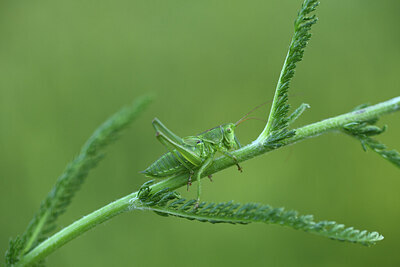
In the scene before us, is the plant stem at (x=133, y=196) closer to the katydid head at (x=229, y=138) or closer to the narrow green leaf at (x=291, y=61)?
the narrow green leaf at (x=291, y=61)

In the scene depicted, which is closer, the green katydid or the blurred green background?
the green katydid

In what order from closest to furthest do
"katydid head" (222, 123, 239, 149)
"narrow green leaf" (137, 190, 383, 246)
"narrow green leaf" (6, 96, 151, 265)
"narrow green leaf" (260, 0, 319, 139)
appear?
"narrow green leaf" (137, 190, 383, 246), "narrow green leaf" (260, 0, 319, 139), "narrow green leaf" (6, 96, 151, 265), "katydid head" (222, 123, 239, 149)

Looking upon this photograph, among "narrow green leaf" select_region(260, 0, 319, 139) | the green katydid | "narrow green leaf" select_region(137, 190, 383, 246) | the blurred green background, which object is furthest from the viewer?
the blurred green background

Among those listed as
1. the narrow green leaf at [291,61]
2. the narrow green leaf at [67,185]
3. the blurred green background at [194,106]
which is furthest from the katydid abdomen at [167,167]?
the blurred green background at [194,106]

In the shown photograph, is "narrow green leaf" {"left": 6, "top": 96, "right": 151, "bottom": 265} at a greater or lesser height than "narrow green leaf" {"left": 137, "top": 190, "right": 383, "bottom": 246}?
greater

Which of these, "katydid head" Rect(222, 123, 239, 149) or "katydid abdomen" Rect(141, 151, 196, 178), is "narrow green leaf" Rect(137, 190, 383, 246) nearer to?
"katydid abdomen" Rect(141, 151, 196, 178)

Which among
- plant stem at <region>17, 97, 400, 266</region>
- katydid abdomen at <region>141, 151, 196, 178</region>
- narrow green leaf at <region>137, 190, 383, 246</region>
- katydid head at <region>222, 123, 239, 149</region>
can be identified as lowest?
narrow green leaf at <region>137, 190, 383, 246</region>

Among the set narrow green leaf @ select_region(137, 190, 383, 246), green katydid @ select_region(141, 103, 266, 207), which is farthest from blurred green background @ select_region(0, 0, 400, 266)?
narrow green leaf @ select_region(137, 190, 383, 246)

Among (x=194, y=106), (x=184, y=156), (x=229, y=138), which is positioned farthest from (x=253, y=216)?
(x=194, y=106)

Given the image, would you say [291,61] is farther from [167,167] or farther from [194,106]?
[194,106]
